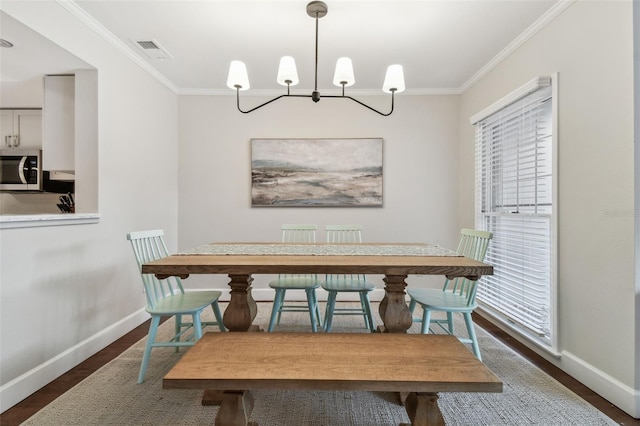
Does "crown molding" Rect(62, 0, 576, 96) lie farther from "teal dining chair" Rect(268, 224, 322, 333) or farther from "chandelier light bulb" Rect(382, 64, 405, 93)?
"teal dining chair" Rect(268, 224, 322, 333)

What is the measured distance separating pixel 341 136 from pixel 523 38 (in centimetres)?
185

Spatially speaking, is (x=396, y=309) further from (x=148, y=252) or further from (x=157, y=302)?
(x=148, y=252)

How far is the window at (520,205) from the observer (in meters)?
2.23

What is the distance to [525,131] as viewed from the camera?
8.00 feet

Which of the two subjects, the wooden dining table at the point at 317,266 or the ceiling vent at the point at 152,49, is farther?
the ceiling vent at the point at 152,49


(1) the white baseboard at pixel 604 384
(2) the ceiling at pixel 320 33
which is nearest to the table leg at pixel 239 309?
(2) the ceiling at pixel 320 33

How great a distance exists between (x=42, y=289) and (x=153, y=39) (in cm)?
204

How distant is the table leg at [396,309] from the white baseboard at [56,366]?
2.11m

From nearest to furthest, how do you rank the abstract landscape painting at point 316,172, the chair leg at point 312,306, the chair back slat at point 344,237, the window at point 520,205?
the window at point 520,205, the chair leg at point 312,306, the chair back slat at point 344,237, the abstract landscape painting at point 316,172

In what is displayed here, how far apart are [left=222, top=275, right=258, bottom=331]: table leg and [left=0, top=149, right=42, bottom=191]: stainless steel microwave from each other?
274 cm

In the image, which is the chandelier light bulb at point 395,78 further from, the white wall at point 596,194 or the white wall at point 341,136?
the white wall at point 341,136

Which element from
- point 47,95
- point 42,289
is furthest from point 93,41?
point 42,289

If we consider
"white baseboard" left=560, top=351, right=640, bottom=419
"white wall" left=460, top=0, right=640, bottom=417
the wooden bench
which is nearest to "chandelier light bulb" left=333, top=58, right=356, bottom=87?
"white wall" left=460, top=0, right=640, bottom=417

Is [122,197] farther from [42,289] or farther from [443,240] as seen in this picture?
[443,240]
